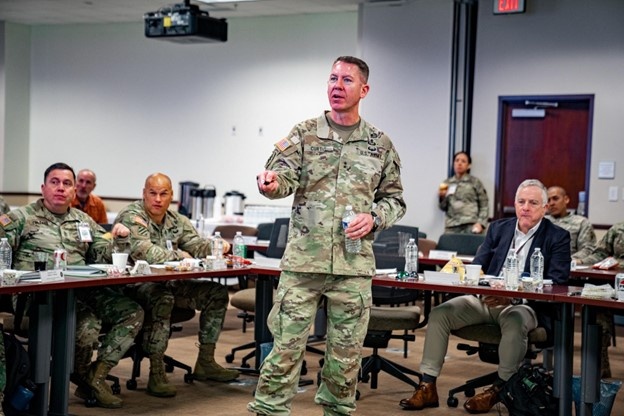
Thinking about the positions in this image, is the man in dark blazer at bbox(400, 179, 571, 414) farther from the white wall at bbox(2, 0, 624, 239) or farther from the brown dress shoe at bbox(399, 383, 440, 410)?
the white wall at bbox(2, 0, 624, 239)

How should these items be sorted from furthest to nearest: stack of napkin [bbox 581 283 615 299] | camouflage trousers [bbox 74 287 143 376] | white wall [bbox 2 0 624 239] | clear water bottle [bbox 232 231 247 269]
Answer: white wall [bbox 2 0 624 239], clear water bottle [bbox 232 231 247 269], camouflage trousers [bbox 74 287 143 376], stack of napkin [bbox 581 283 615 299]

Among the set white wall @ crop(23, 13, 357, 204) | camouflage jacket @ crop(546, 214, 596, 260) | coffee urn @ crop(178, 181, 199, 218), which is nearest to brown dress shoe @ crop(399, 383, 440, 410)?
camouflage jacket @ crop(546, 214, 596, 260)

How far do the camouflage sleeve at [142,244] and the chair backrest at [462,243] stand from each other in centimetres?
285

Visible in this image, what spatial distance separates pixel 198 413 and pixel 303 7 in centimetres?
738

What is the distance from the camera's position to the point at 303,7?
11797 mm

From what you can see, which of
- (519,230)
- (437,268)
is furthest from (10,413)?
(437,268)

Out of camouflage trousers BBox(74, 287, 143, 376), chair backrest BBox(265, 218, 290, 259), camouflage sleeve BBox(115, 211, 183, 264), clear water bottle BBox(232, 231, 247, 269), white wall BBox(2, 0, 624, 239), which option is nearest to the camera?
camouflage trousers BBox(74, 287, 143, 376)

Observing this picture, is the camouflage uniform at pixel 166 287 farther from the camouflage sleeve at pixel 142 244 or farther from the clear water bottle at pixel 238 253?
the clear water bottle at pixel 238 253

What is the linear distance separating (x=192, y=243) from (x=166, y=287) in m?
0.44

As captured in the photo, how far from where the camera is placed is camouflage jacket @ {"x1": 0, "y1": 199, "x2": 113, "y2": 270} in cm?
540

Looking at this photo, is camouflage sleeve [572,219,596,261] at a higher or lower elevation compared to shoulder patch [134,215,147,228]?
lower

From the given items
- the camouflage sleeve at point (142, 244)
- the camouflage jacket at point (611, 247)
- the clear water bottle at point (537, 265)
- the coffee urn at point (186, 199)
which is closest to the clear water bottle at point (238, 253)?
the camouflage sleeve at point (142, 244)

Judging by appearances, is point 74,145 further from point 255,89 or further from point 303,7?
point 303,7

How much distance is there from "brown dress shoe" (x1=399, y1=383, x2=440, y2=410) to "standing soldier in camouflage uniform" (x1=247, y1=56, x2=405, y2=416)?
141 cm
